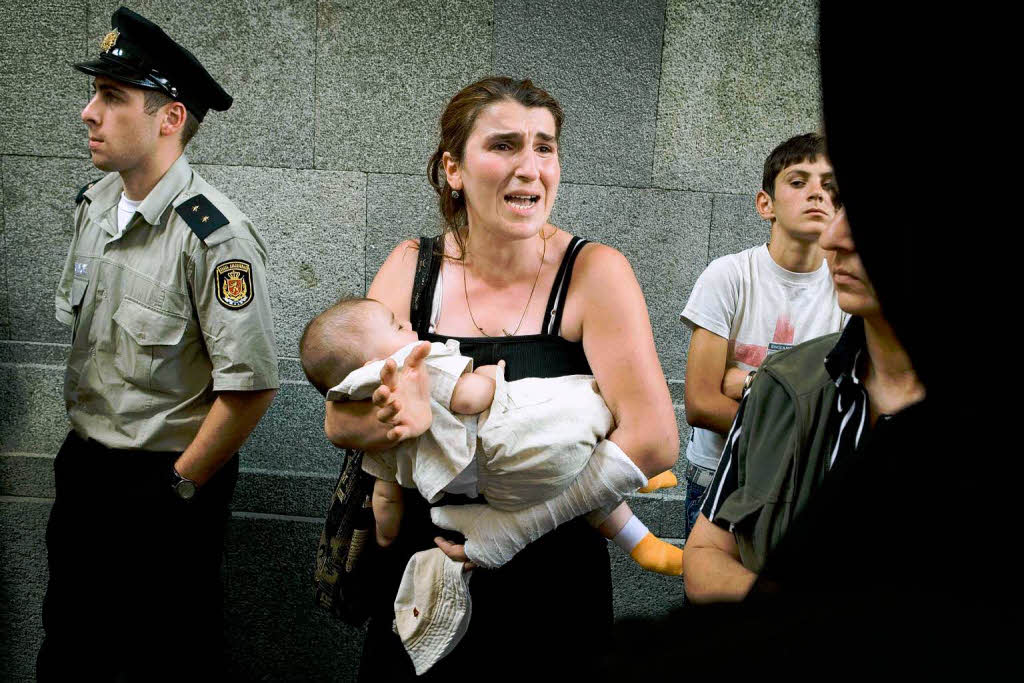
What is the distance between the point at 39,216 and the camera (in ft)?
14.0

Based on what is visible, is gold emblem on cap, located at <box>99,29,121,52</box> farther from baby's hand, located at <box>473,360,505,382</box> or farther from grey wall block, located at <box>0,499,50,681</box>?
grey wall block, located at <box>0,499,50,681</box>

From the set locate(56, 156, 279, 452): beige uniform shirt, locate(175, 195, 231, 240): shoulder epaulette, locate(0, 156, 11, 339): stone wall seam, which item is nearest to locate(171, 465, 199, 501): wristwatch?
locate(56, 156, 279, 452): beige uniform shirt

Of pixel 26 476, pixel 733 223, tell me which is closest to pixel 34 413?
pixel 26 476

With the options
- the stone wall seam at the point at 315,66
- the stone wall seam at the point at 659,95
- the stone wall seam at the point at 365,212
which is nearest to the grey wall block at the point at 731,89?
the stone wall seam at the point at 659,95

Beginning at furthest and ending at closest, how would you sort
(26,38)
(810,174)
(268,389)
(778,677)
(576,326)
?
(26,38) → (810,174) → (268,389) → (576,326) → (778,677)

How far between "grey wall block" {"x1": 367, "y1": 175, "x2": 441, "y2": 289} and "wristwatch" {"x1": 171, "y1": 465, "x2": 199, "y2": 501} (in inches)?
64.4

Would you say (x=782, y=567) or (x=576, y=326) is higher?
(x=782, y=567)

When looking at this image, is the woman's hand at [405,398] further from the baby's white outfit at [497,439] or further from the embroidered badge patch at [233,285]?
the embroidered badge patch at [233,285]

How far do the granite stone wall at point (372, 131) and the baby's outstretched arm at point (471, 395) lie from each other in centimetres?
208

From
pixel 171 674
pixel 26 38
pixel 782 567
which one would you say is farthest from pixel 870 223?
pixel 26 38

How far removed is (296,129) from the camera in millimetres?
4242

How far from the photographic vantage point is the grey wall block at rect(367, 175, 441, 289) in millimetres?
4250

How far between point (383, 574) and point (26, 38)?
348 centimetres

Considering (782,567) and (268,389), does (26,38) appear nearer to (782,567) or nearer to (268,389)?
(268,389)
